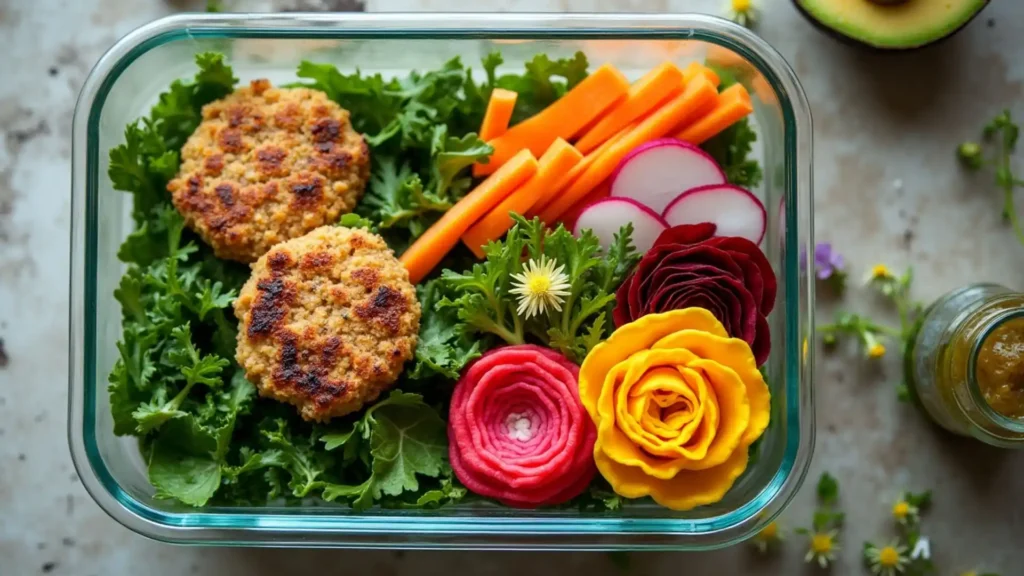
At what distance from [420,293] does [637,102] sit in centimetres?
56

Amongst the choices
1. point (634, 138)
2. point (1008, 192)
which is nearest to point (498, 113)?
point (634, 138)

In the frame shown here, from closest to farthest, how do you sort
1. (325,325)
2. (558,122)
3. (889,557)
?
(325,325), (558,122), (889,557)

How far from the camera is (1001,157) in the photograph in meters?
1.89

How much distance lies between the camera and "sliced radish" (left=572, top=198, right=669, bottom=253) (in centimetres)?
160

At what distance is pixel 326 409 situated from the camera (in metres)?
1.54

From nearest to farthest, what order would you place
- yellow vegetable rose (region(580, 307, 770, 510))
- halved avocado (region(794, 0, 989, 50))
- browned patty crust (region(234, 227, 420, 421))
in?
yellow vegetable rose (region(580, 307, 770, 510))
browned patty crust (region(234, 227, 420, 421))
halved avocado (region(794, 0, 989, 50))

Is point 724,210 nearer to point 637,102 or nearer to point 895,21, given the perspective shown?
point 637,102

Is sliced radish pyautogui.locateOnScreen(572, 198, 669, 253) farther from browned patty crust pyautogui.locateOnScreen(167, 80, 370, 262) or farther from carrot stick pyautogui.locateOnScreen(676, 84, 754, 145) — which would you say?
browned patty crust pyautogui.locateOnScreen(167, 80, 370, 262)

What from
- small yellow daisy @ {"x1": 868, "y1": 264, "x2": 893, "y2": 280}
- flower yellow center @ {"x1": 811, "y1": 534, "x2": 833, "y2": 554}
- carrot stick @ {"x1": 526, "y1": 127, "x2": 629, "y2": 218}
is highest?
carrot stick @ {"x1": 526, "y1": 127, "x2": 629, "y2": 218}

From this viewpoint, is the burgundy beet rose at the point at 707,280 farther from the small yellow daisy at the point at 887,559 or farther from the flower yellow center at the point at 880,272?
the small yellow daisy at the point at 887,559

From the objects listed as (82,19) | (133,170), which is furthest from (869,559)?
(82,19)

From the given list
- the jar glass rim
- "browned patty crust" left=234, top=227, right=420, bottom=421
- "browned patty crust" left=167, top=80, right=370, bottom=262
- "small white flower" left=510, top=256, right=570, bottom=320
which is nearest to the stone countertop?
the jar glass rim

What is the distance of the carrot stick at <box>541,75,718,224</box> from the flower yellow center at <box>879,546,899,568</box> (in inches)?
38.8

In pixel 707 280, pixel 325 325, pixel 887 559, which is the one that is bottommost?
pixel 887 559
